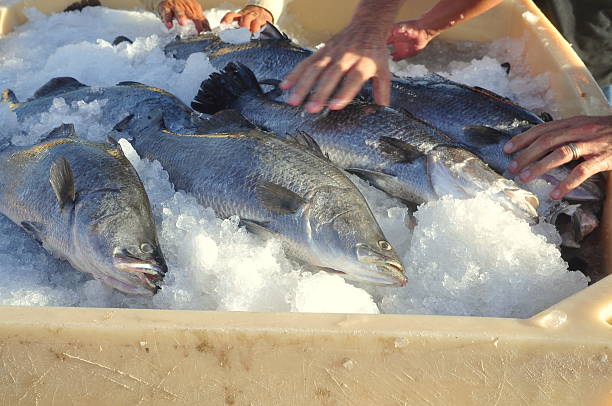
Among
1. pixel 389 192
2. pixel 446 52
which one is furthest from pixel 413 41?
pixel 389 192

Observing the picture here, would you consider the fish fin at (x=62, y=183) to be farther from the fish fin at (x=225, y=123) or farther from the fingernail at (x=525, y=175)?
the fingernail at (x=525, y=175)

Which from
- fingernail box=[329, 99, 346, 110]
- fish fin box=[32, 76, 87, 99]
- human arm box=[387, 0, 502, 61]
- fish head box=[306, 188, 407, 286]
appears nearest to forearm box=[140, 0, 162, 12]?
fish fin box=[32, 76, 87, 99]

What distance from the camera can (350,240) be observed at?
151cm

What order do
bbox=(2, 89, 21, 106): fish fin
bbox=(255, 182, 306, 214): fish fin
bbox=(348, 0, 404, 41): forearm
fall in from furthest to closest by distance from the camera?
bbox=(2, 89, 21, 106): fish fin, bbox=(348, 0, 404, 41): forearm, bbox=(255, 182, 306, 214): fish fin

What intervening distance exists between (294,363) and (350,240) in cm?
48

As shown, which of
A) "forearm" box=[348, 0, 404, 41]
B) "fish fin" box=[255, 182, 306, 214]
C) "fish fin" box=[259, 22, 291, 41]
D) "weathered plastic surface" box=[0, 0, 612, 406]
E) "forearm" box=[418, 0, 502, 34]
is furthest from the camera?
"forearm" box=[418, 0, 502, 34]

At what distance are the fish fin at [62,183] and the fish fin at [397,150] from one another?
0.98 meters

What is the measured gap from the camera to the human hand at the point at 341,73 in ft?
6.20

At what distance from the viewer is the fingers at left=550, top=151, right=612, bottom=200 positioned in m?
1.75

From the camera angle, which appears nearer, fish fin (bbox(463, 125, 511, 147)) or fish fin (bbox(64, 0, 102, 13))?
fish fin (bbox(463, 125, 511, 147))

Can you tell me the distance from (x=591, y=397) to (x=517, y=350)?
174 millimetres

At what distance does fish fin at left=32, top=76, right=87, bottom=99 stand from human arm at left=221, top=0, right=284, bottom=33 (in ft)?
3.49

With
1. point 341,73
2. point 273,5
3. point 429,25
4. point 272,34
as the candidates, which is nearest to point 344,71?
point 341,73

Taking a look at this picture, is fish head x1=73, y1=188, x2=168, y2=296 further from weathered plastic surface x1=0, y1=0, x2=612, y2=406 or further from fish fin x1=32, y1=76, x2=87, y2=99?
fish fin x1=32, y1=76, x2=87, y2=99
